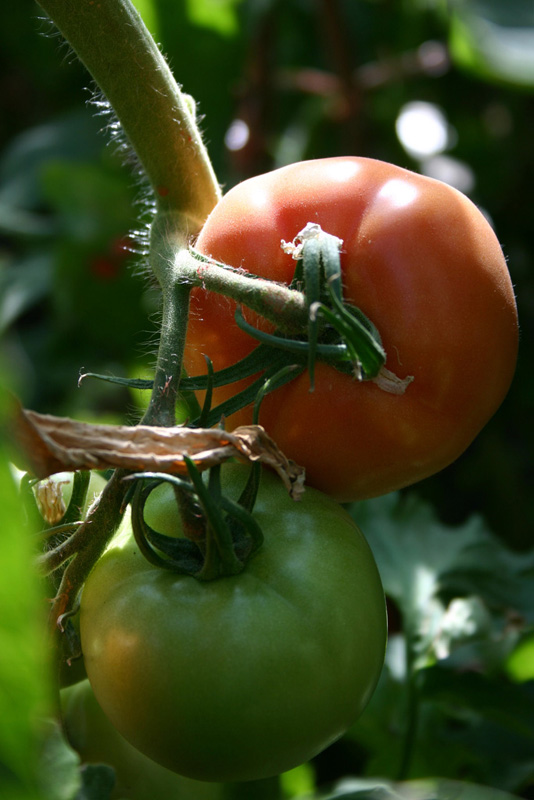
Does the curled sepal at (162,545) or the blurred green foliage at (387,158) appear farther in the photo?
the blurred green foliage at (387,158)

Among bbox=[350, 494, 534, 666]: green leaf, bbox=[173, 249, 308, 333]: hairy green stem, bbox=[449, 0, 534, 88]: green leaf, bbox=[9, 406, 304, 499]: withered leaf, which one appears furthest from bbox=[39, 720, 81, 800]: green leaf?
bbox=[449, 0, 534, 88]: green leaf

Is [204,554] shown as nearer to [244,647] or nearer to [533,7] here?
[244,647]

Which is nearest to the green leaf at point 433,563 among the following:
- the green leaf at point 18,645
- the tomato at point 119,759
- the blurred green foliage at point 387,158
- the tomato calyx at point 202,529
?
the blurred green foliage at point 387,158

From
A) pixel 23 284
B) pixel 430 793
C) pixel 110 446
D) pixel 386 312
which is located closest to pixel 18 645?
pixel 110 446

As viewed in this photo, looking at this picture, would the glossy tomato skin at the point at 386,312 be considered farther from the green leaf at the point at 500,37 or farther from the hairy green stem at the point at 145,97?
the green leaf at the point at 500,37

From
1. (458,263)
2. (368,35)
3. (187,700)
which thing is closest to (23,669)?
(187,700)

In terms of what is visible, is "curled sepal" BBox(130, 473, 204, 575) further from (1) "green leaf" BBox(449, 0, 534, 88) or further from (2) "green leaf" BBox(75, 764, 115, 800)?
(1) "green leaf" BBox(449, 0, 534, 88)
